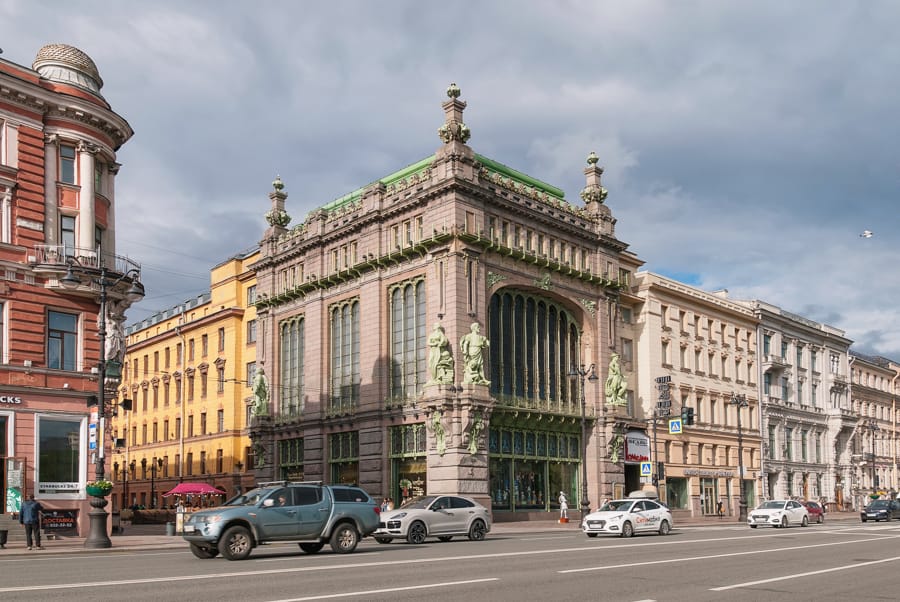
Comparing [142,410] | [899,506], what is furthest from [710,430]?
[142,410]

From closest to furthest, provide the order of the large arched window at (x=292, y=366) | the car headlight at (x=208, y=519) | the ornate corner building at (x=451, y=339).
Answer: the car headlight at (x=208, y=519) → the ornate corner building at (x=451, y=339) → the large arched window at (x=292, y=366)

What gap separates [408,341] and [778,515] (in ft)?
70.1

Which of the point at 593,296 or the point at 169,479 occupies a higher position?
the point at 593,296

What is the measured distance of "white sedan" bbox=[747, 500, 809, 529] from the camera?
142 ft

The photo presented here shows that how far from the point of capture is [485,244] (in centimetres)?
4975

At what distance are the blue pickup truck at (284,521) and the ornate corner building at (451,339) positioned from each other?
21282 mm

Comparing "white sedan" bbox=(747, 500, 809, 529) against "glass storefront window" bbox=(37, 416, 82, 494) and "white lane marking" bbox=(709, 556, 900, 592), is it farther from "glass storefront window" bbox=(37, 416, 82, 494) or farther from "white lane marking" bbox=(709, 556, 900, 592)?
"glass storefront window" bbox=(37, 416, 82, 494)

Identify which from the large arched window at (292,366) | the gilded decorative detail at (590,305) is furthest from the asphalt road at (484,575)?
the large arched window at (292,366)

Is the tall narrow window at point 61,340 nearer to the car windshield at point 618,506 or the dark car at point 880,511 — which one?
the car windshield at point 618,506

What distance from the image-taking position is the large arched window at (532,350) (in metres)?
51.4

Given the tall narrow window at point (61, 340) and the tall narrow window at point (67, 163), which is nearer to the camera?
the tall narrow window at point (61, 340)

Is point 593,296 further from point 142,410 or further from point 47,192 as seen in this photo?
point 142,410

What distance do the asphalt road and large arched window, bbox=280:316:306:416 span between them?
33799mm

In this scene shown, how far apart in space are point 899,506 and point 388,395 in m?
33.1
